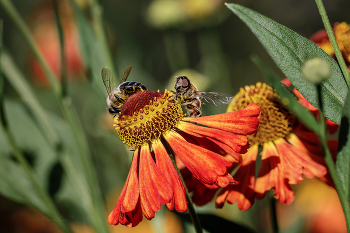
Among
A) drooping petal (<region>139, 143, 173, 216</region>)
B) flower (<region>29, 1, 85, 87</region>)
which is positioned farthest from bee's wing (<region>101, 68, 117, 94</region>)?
flower (<region>29, 1, 85, 87</region>)

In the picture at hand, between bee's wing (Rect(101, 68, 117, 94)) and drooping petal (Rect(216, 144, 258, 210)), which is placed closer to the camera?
drooping petal (Rect(216, 144, 258, 210))

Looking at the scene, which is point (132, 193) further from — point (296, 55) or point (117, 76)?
point (117, 76)

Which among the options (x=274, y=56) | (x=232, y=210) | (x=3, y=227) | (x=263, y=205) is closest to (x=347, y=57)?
(x=274, y=56)

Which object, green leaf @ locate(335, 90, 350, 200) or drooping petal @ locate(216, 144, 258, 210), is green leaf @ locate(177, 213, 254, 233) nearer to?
drooping petal @ locate(216, 144, 258, 210)

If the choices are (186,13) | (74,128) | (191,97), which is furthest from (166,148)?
(186,13)

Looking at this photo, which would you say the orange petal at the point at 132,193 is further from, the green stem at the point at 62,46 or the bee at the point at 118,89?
the green stem at the point at 62,46

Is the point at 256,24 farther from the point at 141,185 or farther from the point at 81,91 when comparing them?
the point at 81,91

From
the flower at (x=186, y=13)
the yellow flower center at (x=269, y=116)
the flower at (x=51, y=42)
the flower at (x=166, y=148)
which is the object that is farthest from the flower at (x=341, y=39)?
the flower at (x=51, y=42)
